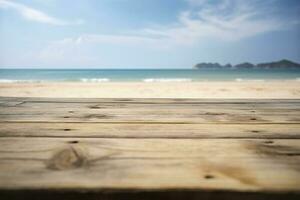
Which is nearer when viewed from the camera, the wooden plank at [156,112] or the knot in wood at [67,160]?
the knot in wood at [67,160]

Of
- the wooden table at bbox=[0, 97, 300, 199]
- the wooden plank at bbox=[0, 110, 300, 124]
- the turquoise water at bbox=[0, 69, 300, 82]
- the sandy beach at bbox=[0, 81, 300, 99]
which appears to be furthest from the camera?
the turquoise water at bbox=[0, 69, 300, 82]

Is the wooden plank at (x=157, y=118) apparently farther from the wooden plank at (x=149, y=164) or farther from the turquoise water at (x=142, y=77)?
the turquoise water at (x=142, y=77)

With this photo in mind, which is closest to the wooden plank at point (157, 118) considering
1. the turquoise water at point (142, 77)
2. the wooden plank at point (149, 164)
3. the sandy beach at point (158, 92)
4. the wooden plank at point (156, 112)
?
the wooden plank at point (156, 112)

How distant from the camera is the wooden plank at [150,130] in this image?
87 cm

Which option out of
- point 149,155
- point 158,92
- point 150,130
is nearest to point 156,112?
point 150,130

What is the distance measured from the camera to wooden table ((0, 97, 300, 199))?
50 centimetres

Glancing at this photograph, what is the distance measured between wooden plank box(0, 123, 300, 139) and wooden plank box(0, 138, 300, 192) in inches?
2.4

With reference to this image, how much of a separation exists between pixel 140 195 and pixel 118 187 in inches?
1.7

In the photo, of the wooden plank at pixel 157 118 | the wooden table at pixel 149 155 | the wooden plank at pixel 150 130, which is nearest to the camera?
the wooden table at pixel 149 155

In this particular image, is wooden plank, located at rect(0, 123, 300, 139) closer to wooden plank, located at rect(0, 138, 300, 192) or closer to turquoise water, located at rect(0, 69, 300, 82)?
wooden plank, located at rect(0, 138, 300, 192)

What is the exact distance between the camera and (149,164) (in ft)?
2.02

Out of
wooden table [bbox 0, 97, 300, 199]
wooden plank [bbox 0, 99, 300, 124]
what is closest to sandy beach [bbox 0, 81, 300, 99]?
wooden plank [bbox 0, 99, 300, 124]

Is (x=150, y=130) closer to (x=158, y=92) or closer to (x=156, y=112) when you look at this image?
(x=156, y=112)

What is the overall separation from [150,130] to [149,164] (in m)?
0.33
